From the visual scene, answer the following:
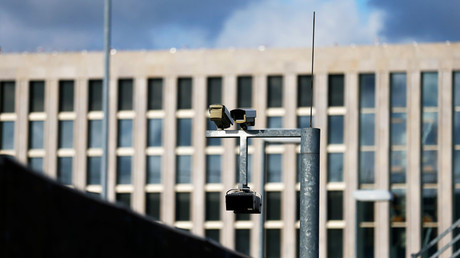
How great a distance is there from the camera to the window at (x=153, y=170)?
45562 millimetres

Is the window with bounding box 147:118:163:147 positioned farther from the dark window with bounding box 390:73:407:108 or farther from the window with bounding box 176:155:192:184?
the dark window with bounding box 390:73:407:108

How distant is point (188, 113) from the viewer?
45531 mm

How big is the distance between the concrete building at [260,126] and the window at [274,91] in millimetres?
48

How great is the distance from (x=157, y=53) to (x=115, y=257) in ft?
127

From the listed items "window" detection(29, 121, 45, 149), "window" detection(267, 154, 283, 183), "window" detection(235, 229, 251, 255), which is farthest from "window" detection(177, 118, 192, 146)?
"window" detection(29, 121, 45, 149)

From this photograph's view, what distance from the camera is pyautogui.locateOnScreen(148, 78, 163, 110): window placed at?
46.0 m

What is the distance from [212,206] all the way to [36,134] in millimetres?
9695

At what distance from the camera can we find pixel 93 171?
152 ft

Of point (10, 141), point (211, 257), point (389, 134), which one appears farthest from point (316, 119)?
point (211, 257)

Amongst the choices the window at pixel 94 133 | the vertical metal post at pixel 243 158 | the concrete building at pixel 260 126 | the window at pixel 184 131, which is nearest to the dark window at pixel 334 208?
the concrete building at pixel 260 126

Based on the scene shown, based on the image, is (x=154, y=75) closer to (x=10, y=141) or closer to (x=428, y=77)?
(x=10, y=141)

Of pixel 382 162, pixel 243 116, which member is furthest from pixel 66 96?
pixel 243 116

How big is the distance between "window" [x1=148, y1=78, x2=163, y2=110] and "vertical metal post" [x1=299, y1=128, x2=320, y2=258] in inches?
1368

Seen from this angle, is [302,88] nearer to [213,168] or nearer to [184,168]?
[213,168]
